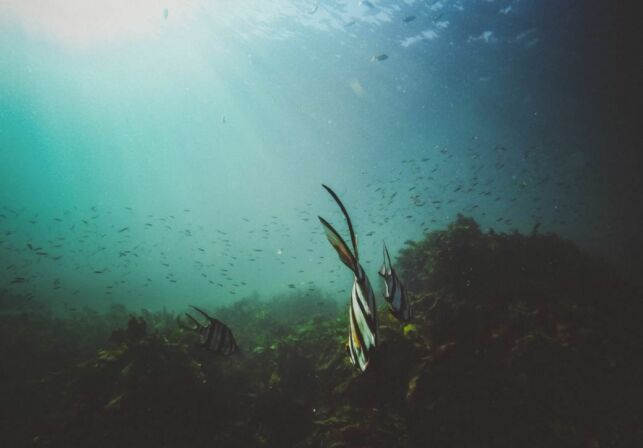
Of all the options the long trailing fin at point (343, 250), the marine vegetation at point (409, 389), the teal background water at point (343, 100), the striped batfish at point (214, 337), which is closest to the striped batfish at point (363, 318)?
the long trailing fin at point (343, 250)

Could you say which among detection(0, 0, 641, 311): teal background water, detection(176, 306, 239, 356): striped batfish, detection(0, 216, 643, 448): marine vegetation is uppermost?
detection(0, 0, 641, 311): teal background water

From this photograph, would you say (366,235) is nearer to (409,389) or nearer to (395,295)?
(409,389)

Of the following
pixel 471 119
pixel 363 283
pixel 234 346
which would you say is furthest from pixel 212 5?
pixel 363 283

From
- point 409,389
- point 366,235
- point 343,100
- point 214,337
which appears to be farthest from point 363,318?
point 343,100

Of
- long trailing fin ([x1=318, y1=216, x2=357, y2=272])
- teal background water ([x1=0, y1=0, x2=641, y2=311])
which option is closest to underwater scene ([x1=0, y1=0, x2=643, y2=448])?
long trailing fin ([x1=318, y1=216, x2=357, y2=272])

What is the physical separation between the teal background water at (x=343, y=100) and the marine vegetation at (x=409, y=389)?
698cm

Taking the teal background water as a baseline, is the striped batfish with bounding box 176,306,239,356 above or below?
below

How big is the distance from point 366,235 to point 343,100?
735 inches

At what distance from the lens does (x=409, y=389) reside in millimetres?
4879

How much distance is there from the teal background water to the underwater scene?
276mm

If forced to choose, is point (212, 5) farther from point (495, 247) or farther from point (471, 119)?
point (495, 247)

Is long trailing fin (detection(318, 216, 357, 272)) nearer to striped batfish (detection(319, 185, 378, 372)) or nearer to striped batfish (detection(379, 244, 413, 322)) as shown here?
striped batfish (detection(319, 185, 378, 372))

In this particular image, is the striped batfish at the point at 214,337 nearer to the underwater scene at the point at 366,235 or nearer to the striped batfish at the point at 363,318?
the underwater scene at the point at 366,235

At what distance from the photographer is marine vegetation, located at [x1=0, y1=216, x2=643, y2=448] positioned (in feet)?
14.8
